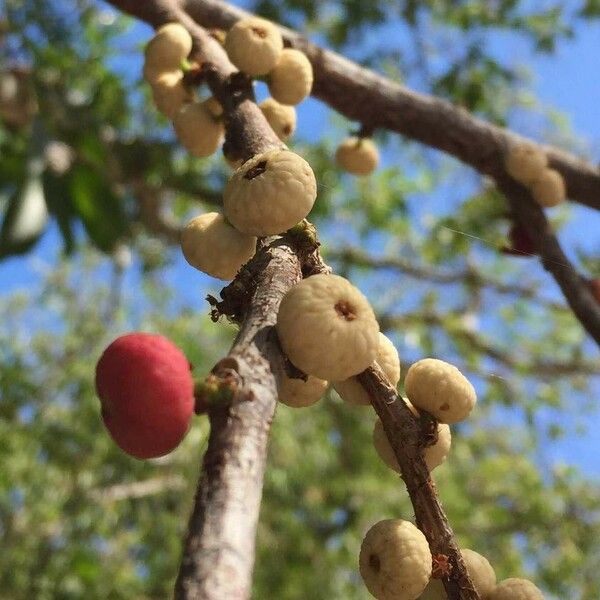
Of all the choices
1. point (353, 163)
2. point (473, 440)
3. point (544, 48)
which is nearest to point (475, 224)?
point (353, 163)

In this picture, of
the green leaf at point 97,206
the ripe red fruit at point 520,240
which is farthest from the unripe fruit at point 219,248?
the green leaf at point 97,206

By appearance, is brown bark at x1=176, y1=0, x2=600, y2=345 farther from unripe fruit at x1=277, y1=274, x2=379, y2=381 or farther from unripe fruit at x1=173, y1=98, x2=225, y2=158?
unripe fruit at x1=277, y1=274, x2=379, y2=381

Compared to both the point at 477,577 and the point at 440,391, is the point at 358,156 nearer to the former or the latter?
the point at 440,391

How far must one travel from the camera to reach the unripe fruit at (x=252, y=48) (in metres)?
1.53

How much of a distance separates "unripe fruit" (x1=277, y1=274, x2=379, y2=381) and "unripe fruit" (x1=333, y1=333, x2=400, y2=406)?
5.0 inches

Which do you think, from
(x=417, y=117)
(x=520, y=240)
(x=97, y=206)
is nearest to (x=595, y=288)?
(x=520, y=240)

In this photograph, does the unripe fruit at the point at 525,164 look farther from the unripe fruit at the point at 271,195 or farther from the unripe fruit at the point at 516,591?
the unripe fruit at the point at 516,591

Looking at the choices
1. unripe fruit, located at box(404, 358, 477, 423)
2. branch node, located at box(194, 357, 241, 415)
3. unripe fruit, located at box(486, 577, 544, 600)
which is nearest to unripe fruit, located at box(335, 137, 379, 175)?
Result: unripe fruit, located at box(404, 358, 477, 423)

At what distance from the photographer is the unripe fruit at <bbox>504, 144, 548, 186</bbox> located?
6.98 ft

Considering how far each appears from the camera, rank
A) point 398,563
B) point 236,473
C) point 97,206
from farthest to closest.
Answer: point 97,206 < point 398,563 < point 236,473

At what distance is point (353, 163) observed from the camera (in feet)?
7.02

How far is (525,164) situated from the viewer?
2131mm

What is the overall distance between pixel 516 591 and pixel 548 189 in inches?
55.5

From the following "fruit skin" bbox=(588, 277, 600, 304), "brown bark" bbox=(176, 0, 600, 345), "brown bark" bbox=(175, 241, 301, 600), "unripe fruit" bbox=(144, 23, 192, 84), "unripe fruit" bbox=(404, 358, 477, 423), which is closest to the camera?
"brown bark" bbox=(175, 241, 301, 600)
